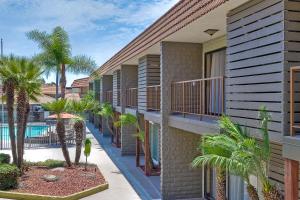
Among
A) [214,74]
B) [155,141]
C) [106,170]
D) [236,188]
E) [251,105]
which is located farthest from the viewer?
[155,141]

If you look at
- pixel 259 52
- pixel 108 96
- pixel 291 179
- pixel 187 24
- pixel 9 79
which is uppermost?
pixel 187 24

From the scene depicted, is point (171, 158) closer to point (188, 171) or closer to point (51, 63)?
point (188, 171)

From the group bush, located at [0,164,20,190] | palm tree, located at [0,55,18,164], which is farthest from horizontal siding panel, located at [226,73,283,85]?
palm tree, located at [0,55,18,164]

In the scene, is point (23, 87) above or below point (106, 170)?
above

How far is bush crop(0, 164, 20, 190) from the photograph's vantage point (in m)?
12.8

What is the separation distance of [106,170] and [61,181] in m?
3.24

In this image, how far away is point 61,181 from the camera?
14.0 m

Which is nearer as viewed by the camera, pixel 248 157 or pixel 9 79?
pixel 248 157

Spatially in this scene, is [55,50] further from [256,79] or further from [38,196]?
[256,79]

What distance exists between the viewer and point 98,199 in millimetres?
12375

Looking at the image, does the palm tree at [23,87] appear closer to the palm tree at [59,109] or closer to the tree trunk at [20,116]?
the tree trunk at [20,116]

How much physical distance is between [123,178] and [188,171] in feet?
12.8

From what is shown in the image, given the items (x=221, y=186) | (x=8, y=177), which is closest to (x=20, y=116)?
(x=8, y=177)

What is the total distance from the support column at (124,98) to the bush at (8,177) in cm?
824
